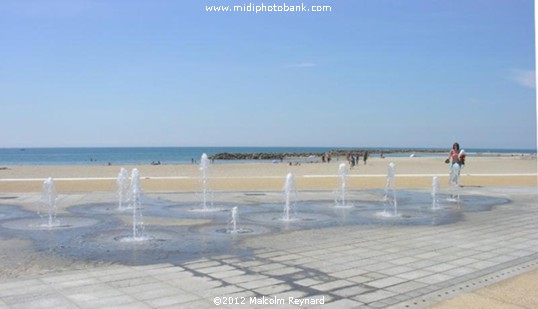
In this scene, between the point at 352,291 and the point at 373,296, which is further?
the point at 352,291

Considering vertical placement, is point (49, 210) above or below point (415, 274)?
above

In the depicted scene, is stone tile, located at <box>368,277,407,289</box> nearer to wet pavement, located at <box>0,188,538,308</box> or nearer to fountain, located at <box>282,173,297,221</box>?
wet pavement, located at <box>0,188,538,308</box>

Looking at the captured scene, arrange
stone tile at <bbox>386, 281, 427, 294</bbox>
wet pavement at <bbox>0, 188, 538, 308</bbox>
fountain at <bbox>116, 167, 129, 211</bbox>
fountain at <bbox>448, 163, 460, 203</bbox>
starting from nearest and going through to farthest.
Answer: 1. wet pavement at <bbox>0, 188, 538, 308</bbox>
2. stone tile at <bbox>386, 281, 427, 294</bbox>
3. fountain at <bbox>116, 167, 129, 211</bbox>
4. fountain at <bbox>448, 163, 460, 203</bbox>

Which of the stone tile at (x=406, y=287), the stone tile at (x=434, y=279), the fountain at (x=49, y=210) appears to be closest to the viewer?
the stone tile at (x=406, y=287)

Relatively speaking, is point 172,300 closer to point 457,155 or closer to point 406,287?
point 406,287

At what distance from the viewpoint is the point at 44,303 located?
204 inches

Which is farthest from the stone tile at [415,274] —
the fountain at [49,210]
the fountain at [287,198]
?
the fountain at [49,210]

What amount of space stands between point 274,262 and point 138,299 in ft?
7.45

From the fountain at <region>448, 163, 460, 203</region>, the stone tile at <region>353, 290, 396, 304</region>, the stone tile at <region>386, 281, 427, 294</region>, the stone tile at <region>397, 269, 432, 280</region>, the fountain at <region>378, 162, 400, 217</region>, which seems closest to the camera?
the stone tile at <region>353, 290, 396, 304</region>

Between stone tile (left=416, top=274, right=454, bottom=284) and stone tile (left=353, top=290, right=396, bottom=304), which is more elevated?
stone tile (left=353, top=290, right=396, bottom=304)

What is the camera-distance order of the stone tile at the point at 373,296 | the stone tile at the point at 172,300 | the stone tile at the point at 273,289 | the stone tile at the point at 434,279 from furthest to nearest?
the stone tile at the point at 434,279, the stone tile at the point at 273,289, the stone tile at the point at 373,296, the stone tile at the point at 172,300

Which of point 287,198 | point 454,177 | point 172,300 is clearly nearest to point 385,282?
point 172,300

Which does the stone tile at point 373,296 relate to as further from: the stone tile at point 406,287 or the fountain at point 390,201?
the fountain at point 390,201

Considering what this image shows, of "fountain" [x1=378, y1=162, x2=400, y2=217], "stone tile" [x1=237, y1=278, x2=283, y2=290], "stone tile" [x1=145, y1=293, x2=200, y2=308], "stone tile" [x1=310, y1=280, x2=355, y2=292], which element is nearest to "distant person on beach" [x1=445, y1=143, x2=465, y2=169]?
"fountain" [x1=378, y1=162, x2=400, y2=217]
